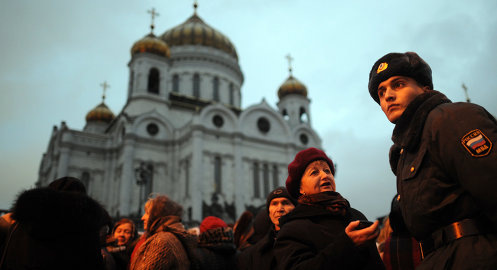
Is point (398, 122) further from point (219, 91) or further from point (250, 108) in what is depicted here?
point (219, 91)

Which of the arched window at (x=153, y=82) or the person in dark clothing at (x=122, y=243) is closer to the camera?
the person in dark clothing at (x=122, y=243)

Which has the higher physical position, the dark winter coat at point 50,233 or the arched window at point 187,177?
the arched window at point 187,177

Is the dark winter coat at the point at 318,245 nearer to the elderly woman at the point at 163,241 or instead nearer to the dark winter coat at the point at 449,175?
the dark winter coat at the point at 449,175

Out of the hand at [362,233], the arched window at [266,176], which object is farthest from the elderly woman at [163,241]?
the arched window at [266,176]

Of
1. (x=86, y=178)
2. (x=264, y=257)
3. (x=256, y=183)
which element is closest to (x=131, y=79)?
(x=86, y=178)

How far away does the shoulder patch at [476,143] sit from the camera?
180cm

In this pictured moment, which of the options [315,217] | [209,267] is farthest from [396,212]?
[209,267]

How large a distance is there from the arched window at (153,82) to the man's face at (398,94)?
28.3 meters

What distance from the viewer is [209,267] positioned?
3979mm

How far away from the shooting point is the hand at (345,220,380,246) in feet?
6.68

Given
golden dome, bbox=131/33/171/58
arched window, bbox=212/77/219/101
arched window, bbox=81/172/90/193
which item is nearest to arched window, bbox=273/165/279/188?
arched window, bbox=212/77/219/101

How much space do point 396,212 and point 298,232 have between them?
71cm

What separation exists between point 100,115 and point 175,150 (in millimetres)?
11498

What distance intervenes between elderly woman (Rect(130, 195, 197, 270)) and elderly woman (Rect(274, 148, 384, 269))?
1.43m
